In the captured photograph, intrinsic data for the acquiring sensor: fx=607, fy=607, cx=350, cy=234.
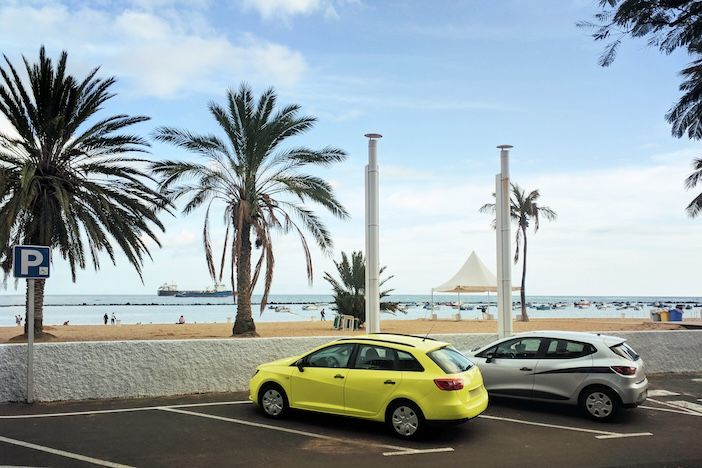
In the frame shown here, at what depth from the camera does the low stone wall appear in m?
11.3

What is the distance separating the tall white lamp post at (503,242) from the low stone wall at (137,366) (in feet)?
15.4

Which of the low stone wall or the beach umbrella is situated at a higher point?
the beach umbrella

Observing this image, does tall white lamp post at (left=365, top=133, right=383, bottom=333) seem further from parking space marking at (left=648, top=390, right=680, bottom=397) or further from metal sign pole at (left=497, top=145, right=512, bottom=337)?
parking space marking at (left=648, top=390, right=680, bottom=397)

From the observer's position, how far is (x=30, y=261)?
11.3m

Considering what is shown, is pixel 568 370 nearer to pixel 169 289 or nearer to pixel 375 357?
pixel 375 357

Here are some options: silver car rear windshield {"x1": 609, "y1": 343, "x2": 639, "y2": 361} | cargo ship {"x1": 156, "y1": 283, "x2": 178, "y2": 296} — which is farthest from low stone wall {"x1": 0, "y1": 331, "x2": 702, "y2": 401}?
cargo ship {"x1": 156, "y1": 283, "x2": 178, "y2": 296}

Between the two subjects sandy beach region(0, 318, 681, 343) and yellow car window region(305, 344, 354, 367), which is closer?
yellow car window region(305, 344, 354, 367)

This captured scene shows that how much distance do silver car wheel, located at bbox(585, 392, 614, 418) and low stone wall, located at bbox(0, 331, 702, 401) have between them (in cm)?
563

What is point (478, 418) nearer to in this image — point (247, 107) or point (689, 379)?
point (689, 379)

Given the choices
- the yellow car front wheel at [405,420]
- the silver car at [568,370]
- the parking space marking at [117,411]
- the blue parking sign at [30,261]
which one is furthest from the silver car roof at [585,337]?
the blue parking sign at [30,261]

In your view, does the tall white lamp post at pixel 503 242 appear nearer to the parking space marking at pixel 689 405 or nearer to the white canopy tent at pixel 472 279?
the parking space marking at pixel 689 405

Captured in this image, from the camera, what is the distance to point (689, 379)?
571 inches

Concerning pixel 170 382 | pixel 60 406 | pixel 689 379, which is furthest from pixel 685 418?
pixel 60 406

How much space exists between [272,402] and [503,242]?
7.89 metres
